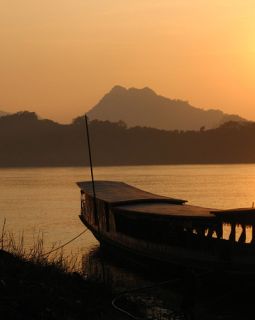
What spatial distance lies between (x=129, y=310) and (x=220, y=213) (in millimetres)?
5787

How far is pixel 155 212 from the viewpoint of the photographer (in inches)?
1029

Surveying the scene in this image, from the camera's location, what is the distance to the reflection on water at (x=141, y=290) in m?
19.1

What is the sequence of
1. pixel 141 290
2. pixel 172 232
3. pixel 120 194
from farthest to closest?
pixel 120 194 → pixel 172 232 → pixel 141 290

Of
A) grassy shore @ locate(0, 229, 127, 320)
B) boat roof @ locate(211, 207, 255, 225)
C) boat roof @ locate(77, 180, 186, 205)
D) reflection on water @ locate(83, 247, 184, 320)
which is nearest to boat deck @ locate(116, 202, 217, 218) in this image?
boat roof @ locate(77, 180, 186, 205)

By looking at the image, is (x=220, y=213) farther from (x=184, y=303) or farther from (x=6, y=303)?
(x=6, y=303)

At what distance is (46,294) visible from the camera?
16.0 m

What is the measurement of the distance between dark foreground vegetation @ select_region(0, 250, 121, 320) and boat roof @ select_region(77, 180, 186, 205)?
10.3 meters

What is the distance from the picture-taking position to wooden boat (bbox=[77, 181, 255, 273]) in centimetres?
2189

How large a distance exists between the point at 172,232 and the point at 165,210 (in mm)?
1630

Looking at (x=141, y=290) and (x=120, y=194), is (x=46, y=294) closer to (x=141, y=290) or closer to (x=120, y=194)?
(x=141, y=290)

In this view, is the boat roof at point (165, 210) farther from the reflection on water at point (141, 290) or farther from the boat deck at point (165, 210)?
the reflection on water at point (141, 290)

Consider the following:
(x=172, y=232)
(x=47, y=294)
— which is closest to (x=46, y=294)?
(x=47, y=294)

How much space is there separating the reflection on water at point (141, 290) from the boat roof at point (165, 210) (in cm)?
265

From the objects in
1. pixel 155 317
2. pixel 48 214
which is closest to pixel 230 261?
pixel 155 317
